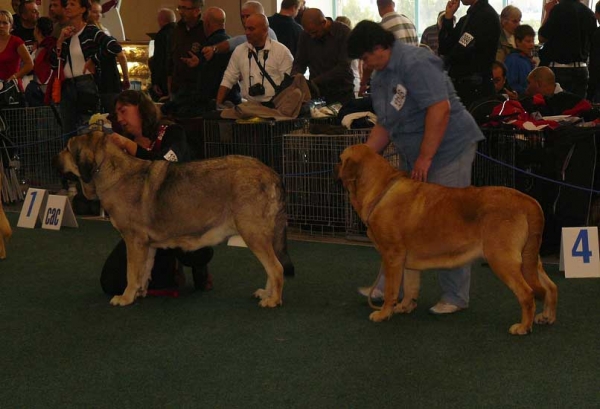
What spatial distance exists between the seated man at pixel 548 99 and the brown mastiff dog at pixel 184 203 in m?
3.07

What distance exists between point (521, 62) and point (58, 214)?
217 inches

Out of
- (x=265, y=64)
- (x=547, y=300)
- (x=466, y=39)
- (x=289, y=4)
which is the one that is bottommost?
(x=547, y=300)

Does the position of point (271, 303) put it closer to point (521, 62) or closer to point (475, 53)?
point (475, 53)

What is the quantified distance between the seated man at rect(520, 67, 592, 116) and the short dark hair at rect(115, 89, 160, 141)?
10.9 ft

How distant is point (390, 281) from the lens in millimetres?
5098

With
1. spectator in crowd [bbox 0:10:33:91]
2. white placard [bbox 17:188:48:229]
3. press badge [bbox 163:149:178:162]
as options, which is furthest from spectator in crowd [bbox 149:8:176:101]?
press badge [bbox 163:149:178:162]

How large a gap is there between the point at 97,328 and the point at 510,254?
2.38m

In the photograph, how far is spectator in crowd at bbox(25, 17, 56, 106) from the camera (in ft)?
32.4

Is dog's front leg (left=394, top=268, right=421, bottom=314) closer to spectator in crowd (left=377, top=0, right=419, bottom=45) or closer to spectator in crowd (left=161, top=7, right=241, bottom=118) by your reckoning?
spectator in crowd (left=161, top=7, right=241, bottom=118)

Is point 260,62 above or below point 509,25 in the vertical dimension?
below

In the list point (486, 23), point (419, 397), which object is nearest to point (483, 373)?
point (419, 397)

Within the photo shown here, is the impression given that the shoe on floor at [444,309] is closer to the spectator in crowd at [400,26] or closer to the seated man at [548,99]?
the seated man at [548,99]

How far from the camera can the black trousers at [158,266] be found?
5930 mm

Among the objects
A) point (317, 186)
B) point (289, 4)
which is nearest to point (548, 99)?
point (317, 186)
